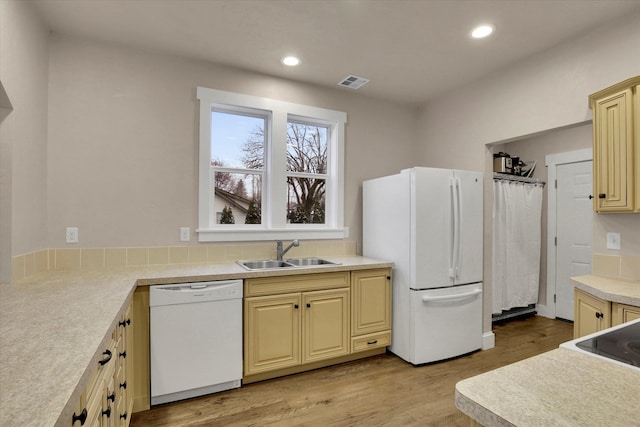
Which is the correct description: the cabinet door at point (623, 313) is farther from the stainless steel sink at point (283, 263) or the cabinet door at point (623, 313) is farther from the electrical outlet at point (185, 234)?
the electrical outlet at point (185, 234)

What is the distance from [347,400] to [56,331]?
1873mm

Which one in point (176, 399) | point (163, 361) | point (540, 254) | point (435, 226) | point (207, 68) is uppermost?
point (207, 68)

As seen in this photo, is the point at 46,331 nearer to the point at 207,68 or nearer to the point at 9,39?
the point at 9,39

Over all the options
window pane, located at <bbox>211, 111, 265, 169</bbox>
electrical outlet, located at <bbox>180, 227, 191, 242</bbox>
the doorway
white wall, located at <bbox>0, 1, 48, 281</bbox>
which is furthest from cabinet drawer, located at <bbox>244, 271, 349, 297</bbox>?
the doorway

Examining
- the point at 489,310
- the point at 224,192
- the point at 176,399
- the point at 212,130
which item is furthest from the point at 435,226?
the point at 176,399

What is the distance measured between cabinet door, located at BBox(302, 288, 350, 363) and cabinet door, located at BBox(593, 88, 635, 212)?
201cm

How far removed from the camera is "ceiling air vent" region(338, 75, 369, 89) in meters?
3.29

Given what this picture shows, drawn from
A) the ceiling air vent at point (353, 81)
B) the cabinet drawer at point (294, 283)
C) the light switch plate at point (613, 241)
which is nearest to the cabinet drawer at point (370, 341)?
the cabinet drawer at point (294, 283)

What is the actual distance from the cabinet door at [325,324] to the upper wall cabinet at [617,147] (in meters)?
2.02

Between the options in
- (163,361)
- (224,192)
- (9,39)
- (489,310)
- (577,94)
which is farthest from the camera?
(489,310)

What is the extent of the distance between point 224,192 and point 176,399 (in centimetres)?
171

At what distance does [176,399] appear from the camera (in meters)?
2.33

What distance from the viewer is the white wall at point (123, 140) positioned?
8.25 ft

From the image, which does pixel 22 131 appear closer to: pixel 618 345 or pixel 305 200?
pixel 305 200
